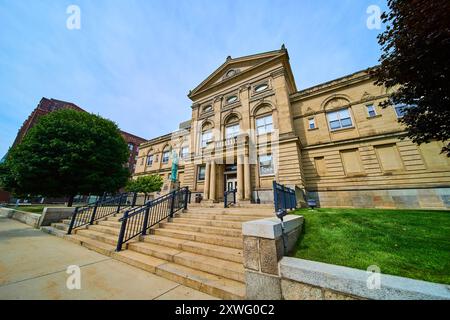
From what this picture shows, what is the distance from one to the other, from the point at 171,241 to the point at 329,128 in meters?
15.4

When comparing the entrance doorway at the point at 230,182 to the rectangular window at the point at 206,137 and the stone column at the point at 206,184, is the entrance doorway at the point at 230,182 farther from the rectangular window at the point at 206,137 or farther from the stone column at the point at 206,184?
the rectangular window at the point at 206,137

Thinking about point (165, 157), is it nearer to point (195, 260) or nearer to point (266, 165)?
point (266, 165)

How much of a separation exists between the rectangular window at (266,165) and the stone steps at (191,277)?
10890 millimetres

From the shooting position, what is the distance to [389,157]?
11.9m

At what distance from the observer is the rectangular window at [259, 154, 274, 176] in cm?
1377

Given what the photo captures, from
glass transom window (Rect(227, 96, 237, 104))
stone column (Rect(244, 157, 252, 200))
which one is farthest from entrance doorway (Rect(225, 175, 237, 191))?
glass transom window (Rect(227, 96, 237, 104))

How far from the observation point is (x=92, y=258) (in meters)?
4.89

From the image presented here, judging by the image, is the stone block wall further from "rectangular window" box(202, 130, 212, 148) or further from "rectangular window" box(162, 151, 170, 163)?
"rectangular window" box(162, 151, 170, 163)

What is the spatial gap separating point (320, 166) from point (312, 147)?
1.79 metres

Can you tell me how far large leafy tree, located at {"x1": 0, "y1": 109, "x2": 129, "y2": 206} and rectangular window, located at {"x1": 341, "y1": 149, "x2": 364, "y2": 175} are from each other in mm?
19050

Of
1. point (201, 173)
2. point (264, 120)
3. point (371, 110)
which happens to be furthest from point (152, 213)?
point (371, 110)

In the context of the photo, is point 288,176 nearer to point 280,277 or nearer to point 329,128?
point 329,128
